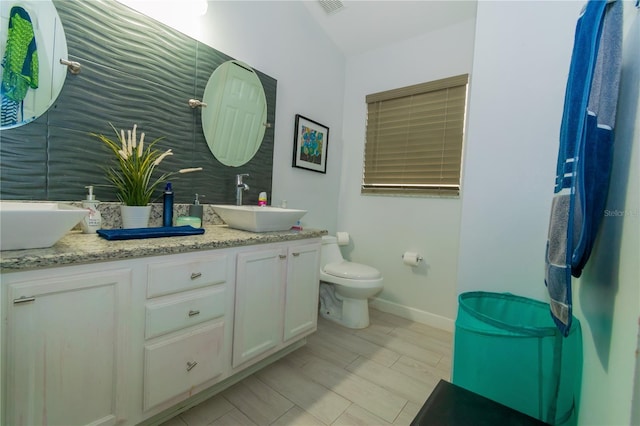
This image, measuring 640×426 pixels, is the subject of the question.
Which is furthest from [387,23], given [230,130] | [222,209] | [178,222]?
[178,222]

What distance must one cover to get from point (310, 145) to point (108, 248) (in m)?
1.79

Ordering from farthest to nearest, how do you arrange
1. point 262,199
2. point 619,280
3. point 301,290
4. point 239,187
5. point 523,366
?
point 262,199, point 239,187, point 301,290, point 523,366, point 619,280

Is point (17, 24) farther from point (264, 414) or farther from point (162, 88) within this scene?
point (264, 414)

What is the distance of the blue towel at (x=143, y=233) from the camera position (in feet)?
3.67

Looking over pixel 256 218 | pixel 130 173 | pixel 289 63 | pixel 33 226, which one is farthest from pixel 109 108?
pixel 289 63

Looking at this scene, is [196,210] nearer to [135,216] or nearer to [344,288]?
[135,216]

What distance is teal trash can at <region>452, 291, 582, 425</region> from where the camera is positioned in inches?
35.7

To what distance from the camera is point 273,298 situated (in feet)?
5.14

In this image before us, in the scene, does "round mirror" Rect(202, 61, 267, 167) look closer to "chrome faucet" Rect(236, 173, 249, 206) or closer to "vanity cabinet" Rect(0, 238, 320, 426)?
"chrome faucet" Rect(236, 173, 249, 206)

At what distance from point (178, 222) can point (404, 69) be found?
2.26m

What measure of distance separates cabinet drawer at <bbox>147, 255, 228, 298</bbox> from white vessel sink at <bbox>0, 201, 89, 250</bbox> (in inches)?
11.8

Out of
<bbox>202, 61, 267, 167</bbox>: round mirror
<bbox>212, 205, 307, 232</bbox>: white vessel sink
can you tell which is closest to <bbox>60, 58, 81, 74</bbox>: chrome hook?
<bbox>202, 61, 267, 167</bbox>: round mirror

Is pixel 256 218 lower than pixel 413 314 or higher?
higher

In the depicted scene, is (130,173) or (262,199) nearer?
(130,173)
